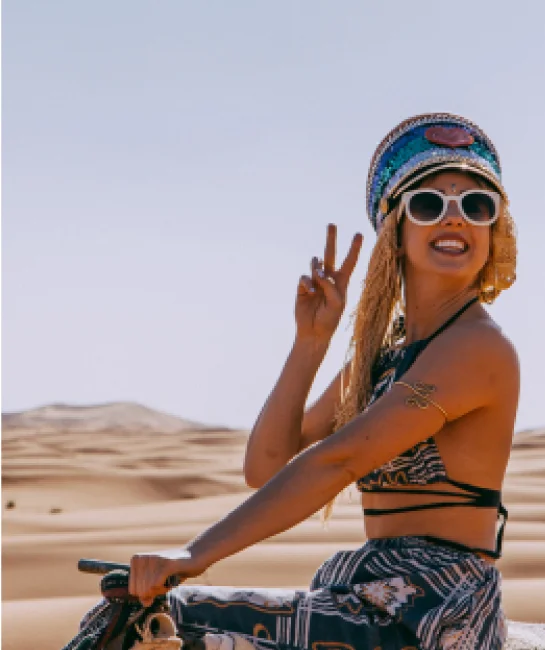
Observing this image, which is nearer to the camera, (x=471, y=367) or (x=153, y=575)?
(x=153, y=575)

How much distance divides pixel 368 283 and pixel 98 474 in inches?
638

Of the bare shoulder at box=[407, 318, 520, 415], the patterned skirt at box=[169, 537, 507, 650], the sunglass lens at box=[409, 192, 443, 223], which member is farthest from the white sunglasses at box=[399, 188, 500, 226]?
the patterned skirt at box=[169, 537, 507, 650]

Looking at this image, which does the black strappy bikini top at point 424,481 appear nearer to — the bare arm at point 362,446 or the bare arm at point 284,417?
the bare arm at point 362,446

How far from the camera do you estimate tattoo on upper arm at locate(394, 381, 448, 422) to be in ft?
9.45

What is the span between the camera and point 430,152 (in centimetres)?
333

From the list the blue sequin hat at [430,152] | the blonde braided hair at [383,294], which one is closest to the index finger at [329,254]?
the blonde braided hair at [383,294]

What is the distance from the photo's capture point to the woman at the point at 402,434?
266 centimetres

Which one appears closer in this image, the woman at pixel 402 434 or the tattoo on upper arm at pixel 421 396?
the woman at pixel 402 434

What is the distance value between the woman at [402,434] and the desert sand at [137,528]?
0.60 m

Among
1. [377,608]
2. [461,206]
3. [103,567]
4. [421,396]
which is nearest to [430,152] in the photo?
[461,206]

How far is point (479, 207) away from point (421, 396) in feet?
2.20

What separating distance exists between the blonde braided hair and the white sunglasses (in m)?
0.08

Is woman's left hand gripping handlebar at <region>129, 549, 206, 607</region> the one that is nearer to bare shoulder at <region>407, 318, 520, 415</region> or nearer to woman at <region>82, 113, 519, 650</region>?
woman at <region>82, 113, 519, 650</region>

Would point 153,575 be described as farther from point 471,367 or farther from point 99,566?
point 471,367
